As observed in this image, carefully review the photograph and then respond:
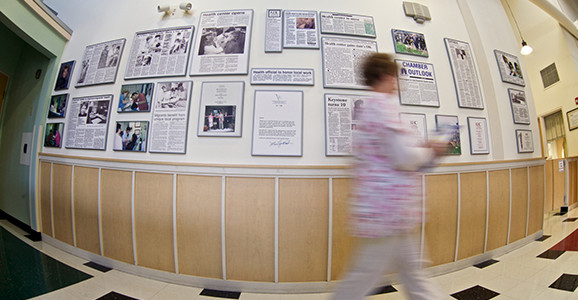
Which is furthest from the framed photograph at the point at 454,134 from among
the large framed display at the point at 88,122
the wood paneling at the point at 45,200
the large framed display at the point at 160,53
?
the wood paneling at the point at 45,200

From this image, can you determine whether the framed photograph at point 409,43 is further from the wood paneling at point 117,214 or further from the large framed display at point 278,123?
the wood paneling at point 117,214

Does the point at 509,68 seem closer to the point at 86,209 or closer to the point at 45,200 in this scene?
the point at 86,209

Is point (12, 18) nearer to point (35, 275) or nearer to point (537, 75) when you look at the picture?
point (35, 275)

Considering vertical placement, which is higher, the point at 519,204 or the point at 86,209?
the point at 519,204

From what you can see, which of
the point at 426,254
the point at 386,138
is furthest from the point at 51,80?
the point at 426,254

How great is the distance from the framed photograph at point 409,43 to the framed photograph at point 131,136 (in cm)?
260

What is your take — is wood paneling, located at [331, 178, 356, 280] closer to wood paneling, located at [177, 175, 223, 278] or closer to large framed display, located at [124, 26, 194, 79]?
wood paneling, located at [177, 175, 223, 278]

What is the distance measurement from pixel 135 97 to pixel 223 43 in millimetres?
1042

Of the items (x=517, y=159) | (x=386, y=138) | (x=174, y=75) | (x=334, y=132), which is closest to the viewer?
(x=386, y=138)

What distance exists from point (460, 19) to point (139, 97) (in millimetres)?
3647

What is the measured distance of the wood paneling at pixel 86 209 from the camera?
1.97 metres

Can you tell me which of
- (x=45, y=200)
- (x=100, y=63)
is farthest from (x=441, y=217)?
(x=45, y=200)

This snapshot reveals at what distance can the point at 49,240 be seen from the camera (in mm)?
2277

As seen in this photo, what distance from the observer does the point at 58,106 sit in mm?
2369
